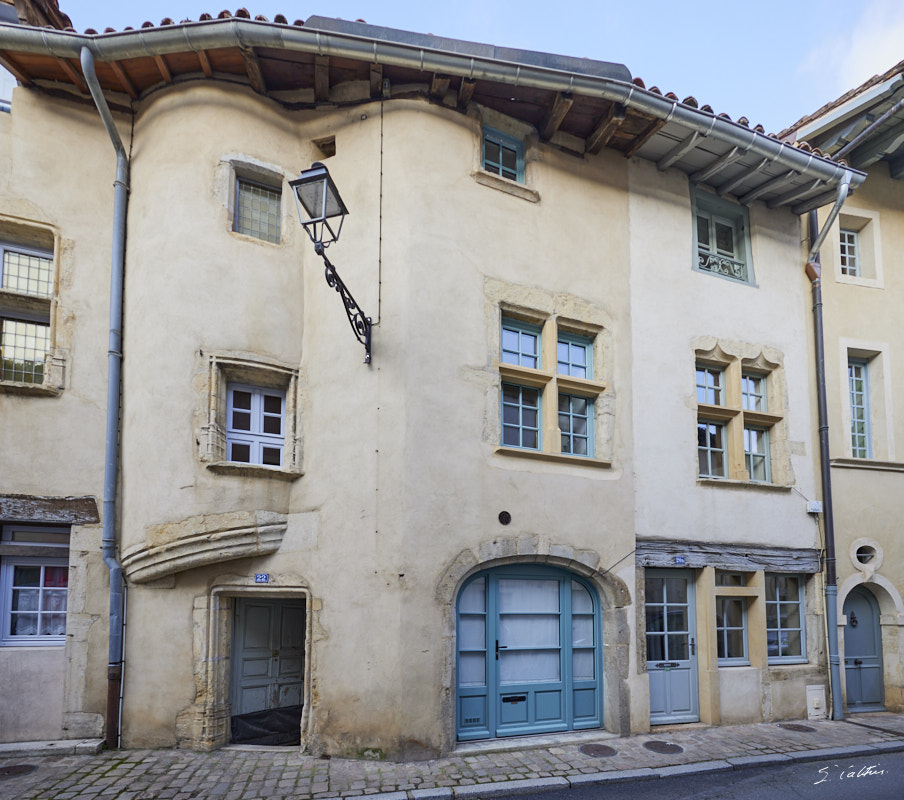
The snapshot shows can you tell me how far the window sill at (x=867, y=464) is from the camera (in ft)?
33.1

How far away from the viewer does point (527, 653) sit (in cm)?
792

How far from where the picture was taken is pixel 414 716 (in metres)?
6.88

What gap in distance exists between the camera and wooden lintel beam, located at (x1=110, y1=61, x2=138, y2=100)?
25.6ft

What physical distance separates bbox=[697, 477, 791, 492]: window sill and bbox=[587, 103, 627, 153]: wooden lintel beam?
4.24m

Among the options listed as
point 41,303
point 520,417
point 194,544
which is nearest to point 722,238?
point 520,417

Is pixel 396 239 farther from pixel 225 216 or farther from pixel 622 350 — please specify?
pixel 622 350

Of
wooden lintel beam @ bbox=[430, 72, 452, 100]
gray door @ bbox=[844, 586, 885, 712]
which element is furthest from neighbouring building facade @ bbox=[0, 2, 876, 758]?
gray door @ bbox=[844, 586, 885, 712]

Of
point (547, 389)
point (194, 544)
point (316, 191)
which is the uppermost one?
point (316, 191)

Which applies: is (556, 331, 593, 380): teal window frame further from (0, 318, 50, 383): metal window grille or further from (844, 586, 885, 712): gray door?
(0, 318, 50, 383): metal window grille

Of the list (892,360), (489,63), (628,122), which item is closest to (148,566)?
(489,63)

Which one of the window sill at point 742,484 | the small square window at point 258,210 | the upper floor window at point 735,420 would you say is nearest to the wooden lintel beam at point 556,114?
the small square window at point 258,210

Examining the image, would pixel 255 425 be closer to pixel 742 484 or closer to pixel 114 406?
pixel 114 406

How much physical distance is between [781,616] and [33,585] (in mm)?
8818

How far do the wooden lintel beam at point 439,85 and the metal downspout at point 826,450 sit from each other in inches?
212
